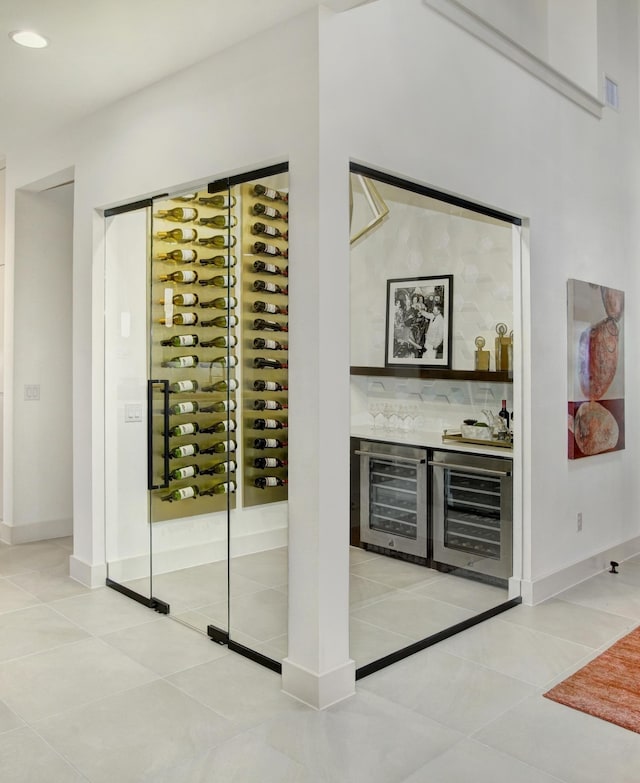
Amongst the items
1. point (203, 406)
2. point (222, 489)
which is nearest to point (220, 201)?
point (203, 406)

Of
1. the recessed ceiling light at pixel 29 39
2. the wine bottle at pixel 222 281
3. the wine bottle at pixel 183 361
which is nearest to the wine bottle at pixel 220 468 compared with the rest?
the wine bottle at pixel 183 361

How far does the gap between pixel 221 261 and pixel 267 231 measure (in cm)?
37

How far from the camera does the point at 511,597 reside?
3.82m

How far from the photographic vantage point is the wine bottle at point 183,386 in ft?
11.3

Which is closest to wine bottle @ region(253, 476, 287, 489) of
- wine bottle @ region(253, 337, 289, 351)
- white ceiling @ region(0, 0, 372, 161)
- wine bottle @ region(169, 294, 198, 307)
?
wine bottle @ region(253, 337, 289, 351)

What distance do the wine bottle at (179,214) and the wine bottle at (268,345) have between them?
786 mm

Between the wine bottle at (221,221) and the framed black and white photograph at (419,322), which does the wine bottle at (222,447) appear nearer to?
the framed black and white photograph at (419,322)

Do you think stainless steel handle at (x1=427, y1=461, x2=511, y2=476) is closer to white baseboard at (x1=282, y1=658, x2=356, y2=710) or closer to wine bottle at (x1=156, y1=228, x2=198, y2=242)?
white baseboard at (x1=282, y1=658, x2=356, y2=710)

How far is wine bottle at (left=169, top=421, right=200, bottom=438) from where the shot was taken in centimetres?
345

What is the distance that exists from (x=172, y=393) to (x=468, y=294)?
1.61m

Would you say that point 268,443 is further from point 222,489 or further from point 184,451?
point 184,451

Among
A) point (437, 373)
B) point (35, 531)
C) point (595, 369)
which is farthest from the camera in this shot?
point (35, 531)

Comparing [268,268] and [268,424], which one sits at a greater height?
[268,268]

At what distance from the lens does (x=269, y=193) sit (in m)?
2.94
